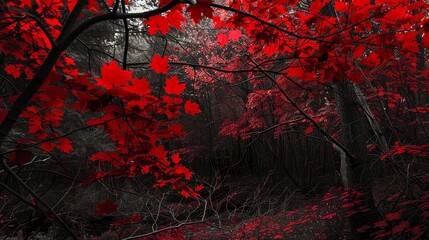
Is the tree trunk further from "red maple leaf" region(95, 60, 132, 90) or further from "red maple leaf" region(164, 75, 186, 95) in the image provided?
"red maple leaf" region(95, 60, 132, 90)

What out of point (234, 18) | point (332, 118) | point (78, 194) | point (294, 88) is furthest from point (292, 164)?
point (234, 18)

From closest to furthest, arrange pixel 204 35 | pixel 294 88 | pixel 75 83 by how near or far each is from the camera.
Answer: pixel 75 83
pixel 294 88
pixel 204 35

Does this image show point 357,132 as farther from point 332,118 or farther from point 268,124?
point 268,124

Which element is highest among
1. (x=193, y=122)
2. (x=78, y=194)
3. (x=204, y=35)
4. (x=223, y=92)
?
(x=204, y=35)

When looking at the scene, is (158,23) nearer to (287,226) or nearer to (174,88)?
(174,88)

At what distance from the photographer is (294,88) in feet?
22.0

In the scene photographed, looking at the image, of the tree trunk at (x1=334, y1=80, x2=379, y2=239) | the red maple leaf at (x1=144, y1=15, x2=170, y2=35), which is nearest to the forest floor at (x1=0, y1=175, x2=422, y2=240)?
the tree trunk at (x1=334, y1=80, x2=379, y2=239)

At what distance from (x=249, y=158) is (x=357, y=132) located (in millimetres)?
10565

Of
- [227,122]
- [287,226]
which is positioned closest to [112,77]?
[287,226]

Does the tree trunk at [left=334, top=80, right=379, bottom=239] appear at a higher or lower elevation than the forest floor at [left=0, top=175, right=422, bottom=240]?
higher

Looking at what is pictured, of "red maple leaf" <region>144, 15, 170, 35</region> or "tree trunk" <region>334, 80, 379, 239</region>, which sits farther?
"tree trunk" <region>334, 80, 379, 239</region>

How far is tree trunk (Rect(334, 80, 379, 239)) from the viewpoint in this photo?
134 inches

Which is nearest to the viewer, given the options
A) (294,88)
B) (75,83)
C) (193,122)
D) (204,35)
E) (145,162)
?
(75,83)

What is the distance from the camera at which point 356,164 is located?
3465 mm
